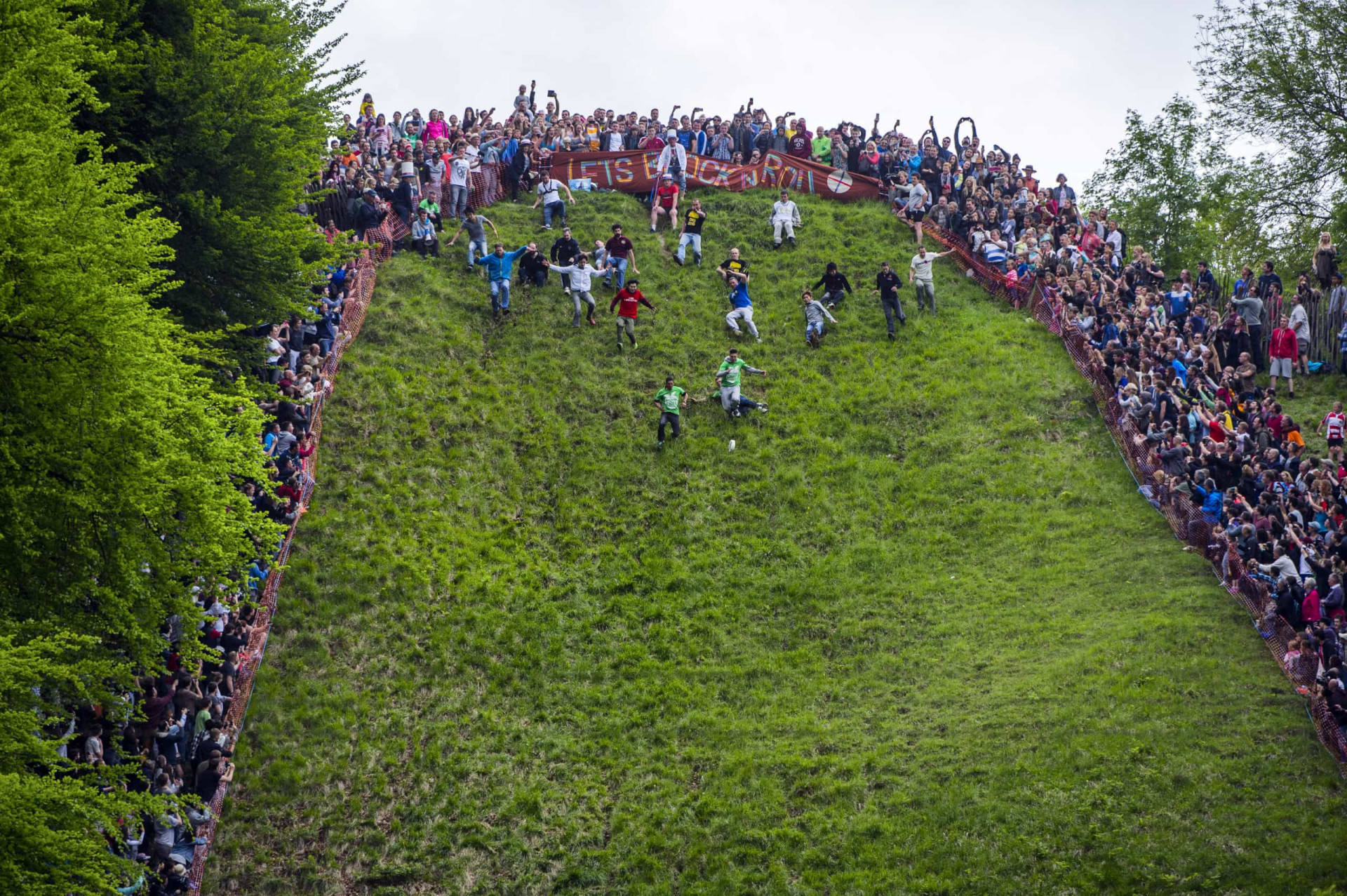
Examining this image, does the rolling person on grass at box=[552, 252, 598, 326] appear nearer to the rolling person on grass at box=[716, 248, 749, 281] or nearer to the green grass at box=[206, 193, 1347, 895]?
the green grass at box=[206, 193, 1347, 895]

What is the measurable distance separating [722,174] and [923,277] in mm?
9180

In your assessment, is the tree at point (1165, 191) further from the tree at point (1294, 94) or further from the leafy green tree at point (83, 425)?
the leafy green tree at point (83, 425)

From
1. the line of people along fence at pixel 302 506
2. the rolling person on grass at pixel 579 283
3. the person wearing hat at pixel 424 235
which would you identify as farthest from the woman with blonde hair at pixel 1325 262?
the person wearing hat at pixel 424 235

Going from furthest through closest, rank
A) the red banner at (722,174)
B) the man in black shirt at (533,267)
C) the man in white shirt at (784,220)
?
the red banner at (722,174) → the man in white shirt at (784,220) → the man in black shirt at (533,267)

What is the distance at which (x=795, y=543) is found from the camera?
83.8 ft

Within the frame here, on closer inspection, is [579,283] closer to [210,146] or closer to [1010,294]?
[210,146]

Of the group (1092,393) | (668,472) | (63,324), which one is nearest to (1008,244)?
(1092,393)

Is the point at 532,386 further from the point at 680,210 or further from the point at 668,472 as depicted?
the point at 680,210

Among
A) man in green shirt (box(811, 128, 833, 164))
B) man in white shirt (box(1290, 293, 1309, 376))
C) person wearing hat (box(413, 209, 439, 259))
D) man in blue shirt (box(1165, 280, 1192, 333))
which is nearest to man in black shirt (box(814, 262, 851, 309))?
man in green shirt (box(811, 128, 833, 164))

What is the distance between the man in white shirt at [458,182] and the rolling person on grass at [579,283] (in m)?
4.75

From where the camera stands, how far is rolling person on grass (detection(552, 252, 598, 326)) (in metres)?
31.0

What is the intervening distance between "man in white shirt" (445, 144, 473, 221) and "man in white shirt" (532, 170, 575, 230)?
7.16ft

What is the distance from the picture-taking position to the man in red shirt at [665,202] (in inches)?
1419

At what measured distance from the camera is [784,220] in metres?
35.8
